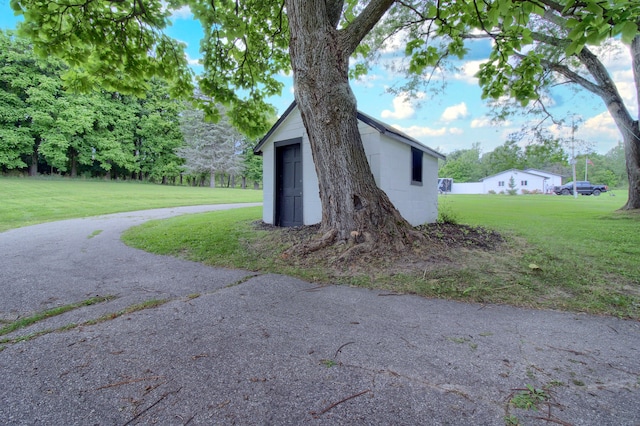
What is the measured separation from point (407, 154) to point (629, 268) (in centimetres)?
514

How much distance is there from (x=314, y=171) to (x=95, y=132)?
36912mm

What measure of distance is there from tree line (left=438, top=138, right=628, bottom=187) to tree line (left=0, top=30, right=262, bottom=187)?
57.3 ft

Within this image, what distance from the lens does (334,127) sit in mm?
4781

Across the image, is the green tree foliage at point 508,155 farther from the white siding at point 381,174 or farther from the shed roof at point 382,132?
the white siding at point 381,174

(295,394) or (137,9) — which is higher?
(137,9)

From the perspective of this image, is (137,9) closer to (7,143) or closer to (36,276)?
(36,276)

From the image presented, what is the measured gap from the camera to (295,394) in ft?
5.16

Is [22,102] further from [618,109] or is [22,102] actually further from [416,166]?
[618,109]

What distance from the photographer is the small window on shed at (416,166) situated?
8.41 meters

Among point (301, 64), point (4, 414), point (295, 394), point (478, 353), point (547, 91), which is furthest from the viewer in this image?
point (547, 91)

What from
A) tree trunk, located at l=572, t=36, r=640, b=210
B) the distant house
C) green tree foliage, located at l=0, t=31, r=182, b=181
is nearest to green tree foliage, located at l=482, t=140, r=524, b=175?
tree trunk, located at l=572, t=36, r=640, b=210

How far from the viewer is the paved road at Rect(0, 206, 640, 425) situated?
1444 mm

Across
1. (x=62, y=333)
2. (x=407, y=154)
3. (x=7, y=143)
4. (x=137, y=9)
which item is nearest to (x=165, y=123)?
(x=7, y=143)

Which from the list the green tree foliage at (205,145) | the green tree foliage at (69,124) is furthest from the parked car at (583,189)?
the green tree foliage at (69,124)
